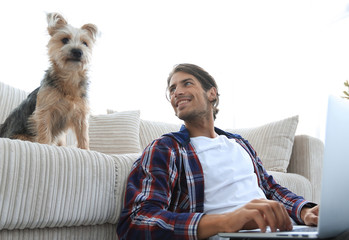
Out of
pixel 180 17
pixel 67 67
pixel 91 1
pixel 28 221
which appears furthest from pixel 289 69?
pixel 28 221

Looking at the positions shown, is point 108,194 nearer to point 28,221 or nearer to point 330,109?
point 28,221

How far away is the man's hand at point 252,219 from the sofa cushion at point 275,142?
1778 millimetres

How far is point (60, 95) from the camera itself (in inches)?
74.3

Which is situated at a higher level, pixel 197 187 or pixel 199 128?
pixel 199 128

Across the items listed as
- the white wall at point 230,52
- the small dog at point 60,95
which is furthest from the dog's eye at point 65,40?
the white wall at point 230,52

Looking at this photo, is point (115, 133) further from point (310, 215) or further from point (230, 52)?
point (230, 52)

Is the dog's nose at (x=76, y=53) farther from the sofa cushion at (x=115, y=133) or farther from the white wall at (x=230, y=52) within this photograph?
the white wall at (x=230, y=52)

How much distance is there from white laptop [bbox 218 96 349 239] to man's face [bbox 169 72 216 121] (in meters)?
0.84

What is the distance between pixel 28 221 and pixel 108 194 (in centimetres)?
29

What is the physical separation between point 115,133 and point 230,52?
10.0 feet

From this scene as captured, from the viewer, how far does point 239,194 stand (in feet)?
4.16

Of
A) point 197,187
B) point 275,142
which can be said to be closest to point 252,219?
point 197,187

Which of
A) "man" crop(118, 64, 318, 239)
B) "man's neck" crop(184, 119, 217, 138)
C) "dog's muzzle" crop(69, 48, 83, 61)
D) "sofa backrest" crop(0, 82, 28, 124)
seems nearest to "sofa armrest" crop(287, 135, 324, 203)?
"man" crop(118, 64, 318, 239)

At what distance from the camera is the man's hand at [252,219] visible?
2.84ft
